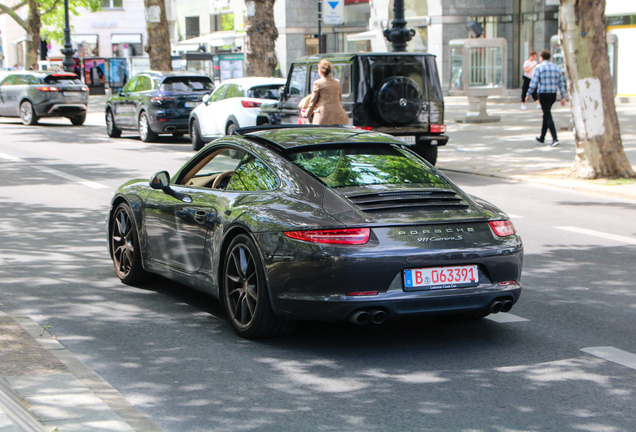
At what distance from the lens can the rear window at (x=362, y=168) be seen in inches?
229

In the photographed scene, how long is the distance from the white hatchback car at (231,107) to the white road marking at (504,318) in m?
12.9

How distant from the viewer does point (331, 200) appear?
5488 millimetres

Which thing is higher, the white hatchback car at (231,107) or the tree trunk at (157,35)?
the tree trunk at (157,35)

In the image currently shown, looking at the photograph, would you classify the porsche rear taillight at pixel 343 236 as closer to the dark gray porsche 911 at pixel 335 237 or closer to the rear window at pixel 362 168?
the dark gray porsche 911 at pixel 335 237

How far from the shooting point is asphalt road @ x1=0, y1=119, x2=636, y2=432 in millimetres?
4434

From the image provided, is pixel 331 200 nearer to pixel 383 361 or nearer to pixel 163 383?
pixel 383 361

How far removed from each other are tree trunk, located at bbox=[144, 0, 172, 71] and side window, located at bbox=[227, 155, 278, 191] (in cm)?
2534

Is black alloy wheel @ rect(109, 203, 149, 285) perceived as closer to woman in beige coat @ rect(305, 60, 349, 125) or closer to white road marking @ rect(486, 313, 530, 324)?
white road marking @ rect(486, 313, 530, 324)

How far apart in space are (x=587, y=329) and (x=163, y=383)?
2.84 m

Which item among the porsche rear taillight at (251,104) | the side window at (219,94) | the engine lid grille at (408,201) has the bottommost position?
the engine lid grille at (408,201)

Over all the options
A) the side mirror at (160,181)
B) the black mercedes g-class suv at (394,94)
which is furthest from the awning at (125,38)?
the side mirror at (160,181)

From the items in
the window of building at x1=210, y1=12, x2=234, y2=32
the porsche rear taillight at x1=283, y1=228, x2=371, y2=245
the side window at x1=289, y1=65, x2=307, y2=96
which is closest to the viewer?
the porsche rear taillight at x1=283, y1=228, x2=371, y2=245

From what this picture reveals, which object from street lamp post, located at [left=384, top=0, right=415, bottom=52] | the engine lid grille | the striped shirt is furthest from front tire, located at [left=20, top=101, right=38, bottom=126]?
the engine lid grille

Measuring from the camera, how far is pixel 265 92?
19562 mm
